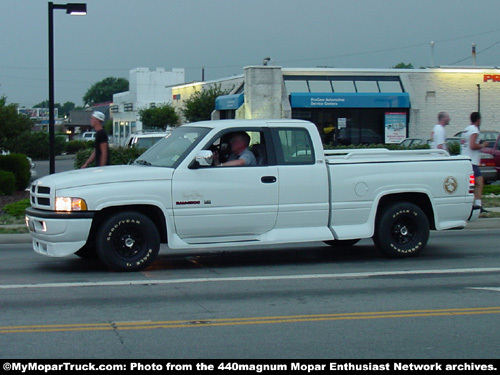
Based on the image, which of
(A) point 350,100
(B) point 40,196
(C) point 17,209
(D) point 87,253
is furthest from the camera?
(A) point 350,100

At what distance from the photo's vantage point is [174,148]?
10.1m

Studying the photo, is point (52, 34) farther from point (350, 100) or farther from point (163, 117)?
point (163, 117)

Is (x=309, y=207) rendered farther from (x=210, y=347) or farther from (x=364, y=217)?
(x=210, y=347)

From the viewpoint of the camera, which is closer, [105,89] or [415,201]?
[415,201]

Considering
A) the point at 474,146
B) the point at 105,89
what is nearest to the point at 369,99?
the point at 474,146

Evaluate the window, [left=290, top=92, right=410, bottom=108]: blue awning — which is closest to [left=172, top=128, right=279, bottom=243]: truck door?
[left=290, top=92, right=410, bottom=108]: blue awning

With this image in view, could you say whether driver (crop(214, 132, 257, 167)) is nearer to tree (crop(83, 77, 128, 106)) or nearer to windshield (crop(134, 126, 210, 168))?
windshield (crop(134, 126, 210, 168))

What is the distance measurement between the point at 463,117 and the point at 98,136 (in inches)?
1306

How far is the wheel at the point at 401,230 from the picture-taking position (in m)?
10.6

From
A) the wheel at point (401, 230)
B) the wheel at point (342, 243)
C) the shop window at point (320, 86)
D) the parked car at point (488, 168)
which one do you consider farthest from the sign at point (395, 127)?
the wheel at point (401, 230)

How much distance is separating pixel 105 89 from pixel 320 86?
138 m

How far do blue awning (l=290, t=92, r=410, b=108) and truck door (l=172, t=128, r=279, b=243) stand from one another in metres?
29.2

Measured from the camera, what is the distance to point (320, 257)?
36.6 ft
